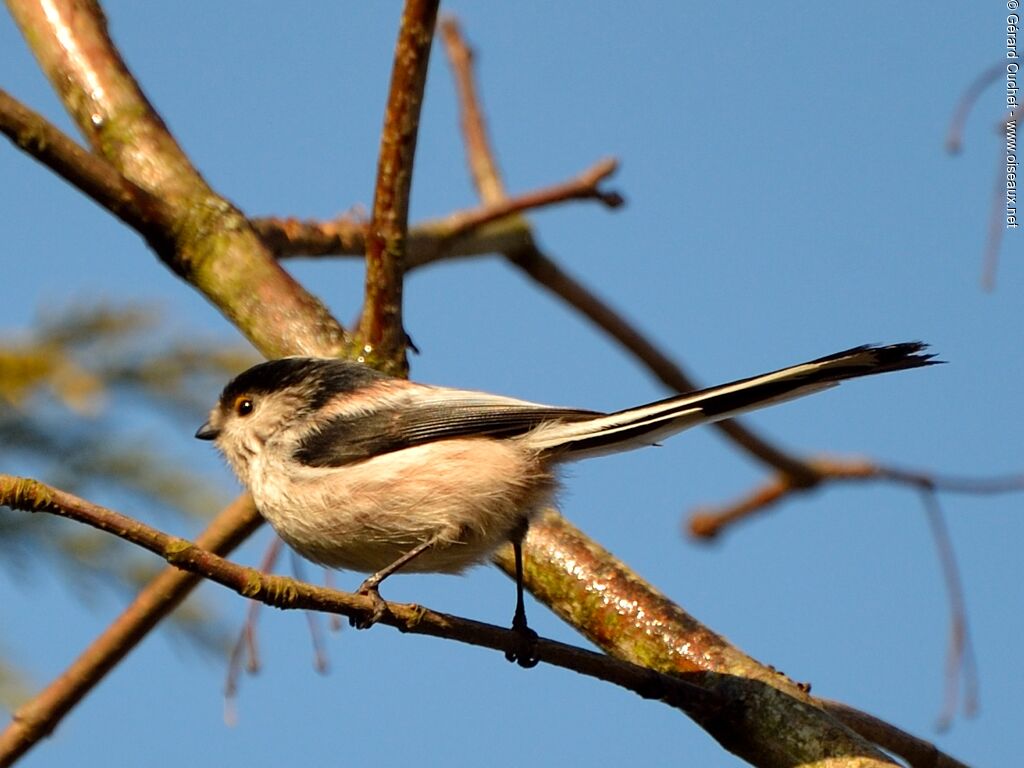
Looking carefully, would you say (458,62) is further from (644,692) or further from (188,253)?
(644,692)

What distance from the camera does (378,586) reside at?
340cm

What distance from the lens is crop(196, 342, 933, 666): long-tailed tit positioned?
357 centimetres

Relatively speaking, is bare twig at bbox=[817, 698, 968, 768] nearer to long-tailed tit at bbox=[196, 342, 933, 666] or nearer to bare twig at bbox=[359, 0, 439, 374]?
long-tailed tit at bbox=[196, 342, 933, 666]

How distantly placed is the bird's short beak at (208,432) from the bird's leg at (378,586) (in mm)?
842

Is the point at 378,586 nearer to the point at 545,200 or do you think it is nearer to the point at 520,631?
the point at 520,631

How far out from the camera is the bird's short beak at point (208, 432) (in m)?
4.12

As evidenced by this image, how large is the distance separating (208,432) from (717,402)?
1.76 m

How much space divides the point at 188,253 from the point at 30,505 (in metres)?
1.85

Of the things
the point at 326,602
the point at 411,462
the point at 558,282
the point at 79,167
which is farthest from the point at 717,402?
the point at 558,282

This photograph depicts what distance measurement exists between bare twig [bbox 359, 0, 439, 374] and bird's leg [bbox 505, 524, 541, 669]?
728mm

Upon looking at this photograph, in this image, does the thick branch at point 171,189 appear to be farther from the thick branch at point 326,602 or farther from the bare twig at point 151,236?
the thick branch at point 326,602

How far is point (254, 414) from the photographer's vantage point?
4062 mm

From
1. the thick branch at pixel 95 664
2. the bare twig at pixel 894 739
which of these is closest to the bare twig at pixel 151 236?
the thick branch at pixel 95 664

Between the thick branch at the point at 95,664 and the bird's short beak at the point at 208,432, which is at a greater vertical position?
the bird's short beak at the point at 208,432
